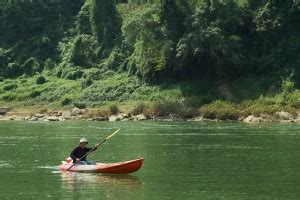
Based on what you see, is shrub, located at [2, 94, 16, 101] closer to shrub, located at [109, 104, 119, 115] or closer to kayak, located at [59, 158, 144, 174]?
shrub, located at [109, 104, 119, 115]

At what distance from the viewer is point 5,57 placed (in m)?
93.4

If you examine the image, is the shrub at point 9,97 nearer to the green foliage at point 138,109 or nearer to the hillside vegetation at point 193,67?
the hillside vegetation at point 193,67

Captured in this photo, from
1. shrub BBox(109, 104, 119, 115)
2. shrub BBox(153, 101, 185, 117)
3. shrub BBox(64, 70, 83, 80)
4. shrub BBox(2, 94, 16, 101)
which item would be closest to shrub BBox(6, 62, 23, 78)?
shrub BBox(2, 94, 16, 101)

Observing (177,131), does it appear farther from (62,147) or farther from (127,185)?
(127,185)

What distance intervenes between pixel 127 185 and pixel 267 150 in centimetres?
1255

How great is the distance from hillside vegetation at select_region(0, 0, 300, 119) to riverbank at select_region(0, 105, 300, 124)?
31cm

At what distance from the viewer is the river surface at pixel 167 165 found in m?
21.8

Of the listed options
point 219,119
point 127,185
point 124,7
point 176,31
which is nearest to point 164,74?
point 176,31

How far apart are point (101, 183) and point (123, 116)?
41173mm

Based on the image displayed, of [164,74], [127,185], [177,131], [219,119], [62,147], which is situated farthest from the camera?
[164,74]

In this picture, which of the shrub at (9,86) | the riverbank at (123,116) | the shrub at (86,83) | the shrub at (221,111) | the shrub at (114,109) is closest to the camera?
the riverbank at (123,116)

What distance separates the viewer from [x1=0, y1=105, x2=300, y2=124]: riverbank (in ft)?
195

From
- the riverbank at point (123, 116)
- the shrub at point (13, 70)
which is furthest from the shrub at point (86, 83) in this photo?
the shrub at point (13, 70)

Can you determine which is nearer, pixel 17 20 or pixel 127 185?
pixel 127 185
